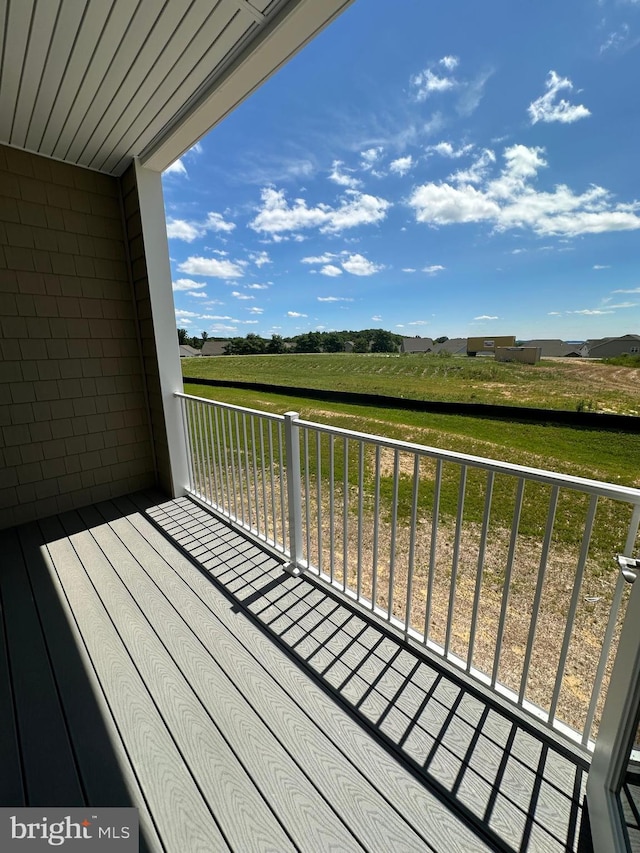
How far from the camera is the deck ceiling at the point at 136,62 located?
5.03 ft

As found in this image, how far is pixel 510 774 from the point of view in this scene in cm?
118

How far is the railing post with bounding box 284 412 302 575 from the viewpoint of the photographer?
6.82 ft

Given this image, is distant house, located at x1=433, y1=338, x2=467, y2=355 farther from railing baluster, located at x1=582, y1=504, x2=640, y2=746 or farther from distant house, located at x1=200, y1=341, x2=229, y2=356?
railing baluster, located at x1=582, y1=504, x2=640, y2=746

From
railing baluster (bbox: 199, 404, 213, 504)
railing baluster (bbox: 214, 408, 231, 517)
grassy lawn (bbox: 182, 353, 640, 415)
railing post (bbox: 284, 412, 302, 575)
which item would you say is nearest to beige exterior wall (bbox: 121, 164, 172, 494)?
railing baluster (bbox: 199, 404, 213, 504)

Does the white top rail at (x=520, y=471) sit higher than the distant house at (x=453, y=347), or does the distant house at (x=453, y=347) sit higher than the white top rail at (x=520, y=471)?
the distant house at (x=453, y=347)

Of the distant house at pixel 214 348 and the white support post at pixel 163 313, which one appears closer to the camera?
the white support post at pixel 163 313

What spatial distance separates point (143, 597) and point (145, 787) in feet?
3.31

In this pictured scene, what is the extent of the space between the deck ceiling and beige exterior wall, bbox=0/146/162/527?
441mm

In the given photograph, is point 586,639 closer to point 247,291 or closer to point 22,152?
point 22,152

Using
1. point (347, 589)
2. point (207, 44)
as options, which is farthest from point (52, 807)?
point (207, 44)

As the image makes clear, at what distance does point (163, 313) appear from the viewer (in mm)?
3080

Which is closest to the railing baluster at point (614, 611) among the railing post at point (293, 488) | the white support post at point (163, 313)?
the railing post at point (293, 488)

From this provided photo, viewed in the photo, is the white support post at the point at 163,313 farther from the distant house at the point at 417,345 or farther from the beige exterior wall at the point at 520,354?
the distant house at the point at 417,345

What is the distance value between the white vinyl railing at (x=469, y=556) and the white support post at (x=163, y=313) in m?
0.11
